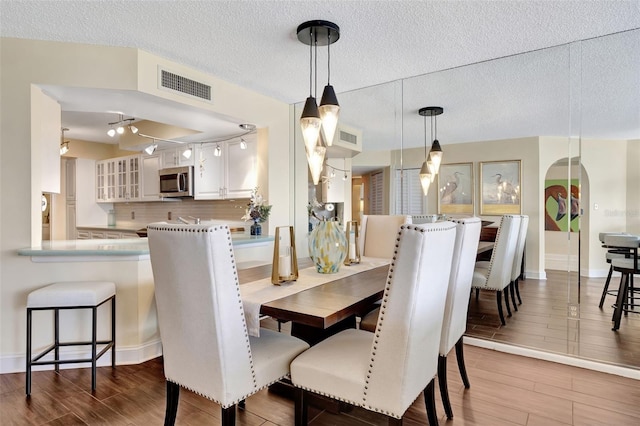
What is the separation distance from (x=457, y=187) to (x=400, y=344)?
234 cm

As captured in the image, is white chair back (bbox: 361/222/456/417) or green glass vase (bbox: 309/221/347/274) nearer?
white chair back (bbox: 361/222/456/417)

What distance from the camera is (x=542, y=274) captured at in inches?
120

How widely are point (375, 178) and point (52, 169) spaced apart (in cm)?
299

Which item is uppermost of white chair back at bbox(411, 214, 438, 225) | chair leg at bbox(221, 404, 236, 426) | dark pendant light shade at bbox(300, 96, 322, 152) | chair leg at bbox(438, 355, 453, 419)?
dark pendant light shade at bbox(300, 96, 322, 152)

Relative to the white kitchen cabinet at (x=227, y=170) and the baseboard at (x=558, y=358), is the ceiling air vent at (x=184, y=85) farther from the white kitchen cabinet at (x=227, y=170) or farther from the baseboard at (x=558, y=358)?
the baseboard at (x=558, y=358)

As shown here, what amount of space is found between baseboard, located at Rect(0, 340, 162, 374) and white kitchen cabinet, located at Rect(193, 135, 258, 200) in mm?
2023

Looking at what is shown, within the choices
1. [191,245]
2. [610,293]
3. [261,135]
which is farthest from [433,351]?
[261,135]

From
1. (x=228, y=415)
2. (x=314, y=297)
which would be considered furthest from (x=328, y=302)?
(x=228, y=415)

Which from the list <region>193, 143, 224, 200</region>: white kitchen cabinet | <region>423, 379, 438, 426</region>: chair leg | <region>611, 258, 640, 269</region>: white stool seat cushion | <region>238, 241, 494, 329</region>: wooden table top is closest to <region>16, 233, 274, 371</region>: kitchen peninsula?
<region>238, 241, 494, 329</region>: wooden table top

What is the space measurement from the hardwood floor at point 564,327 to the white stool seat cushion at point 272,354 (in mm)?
2048

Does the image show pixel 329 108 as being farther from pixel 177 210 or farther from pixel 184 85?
pixel 177 210

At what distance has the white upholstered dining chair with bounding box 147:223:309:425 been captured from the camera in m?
1.33

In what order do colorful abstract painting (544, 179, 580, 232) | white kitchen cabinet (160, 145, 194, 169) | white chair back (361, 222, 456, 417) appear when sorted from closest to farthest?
white chair back (361, 222, 456, 417), colorful abstract painting (544, 179, 580, 232), white kitchen cabinet (160, 145, 194, 169)

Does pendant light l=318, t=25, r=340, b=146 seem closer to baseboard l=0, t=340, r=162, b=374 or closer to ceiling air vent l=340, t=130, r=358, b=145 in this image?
ceiling air vent l=340, t=130, r=358, b=145
